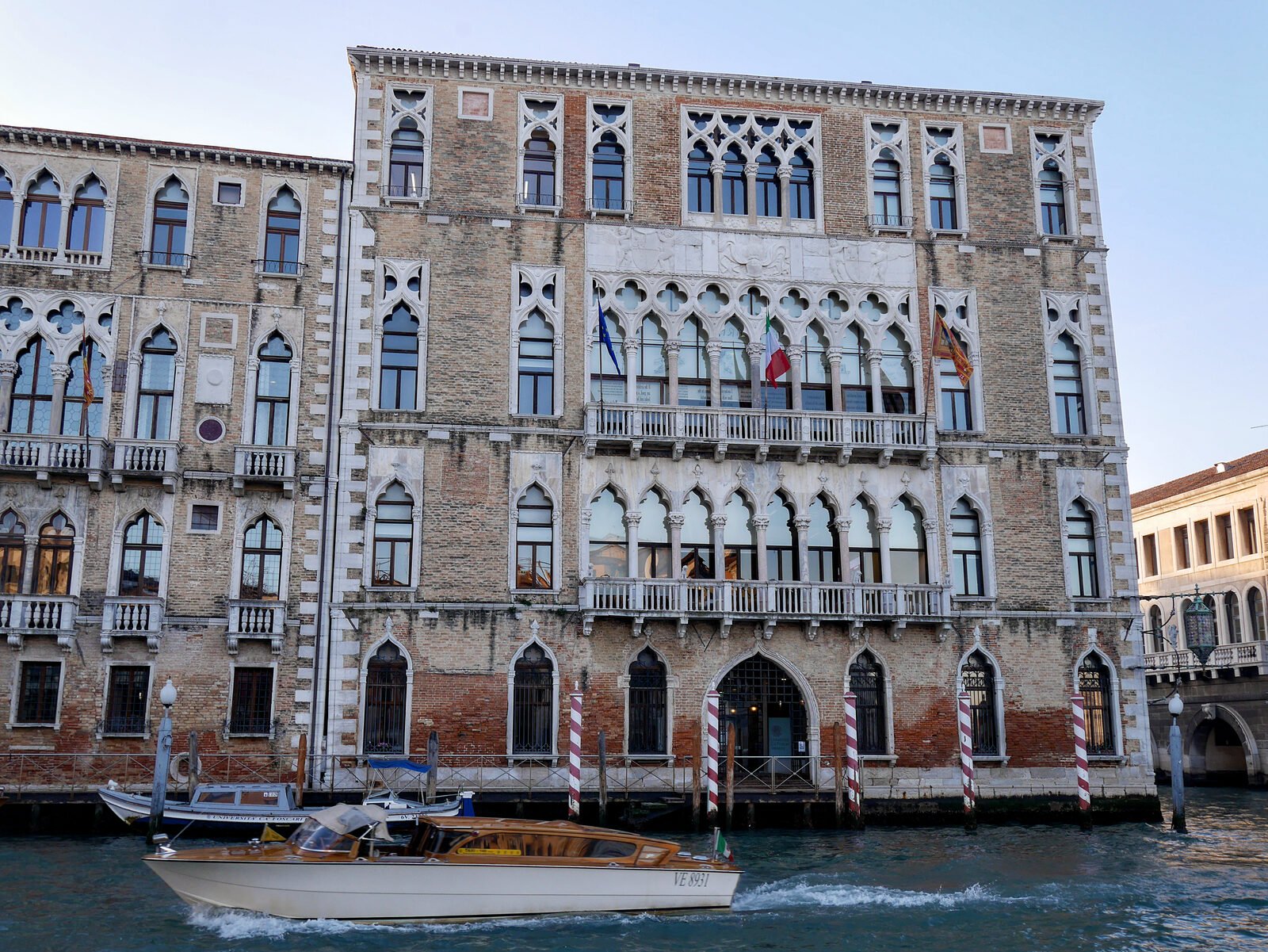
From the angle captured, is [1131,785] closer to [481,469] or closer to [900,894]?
[900,894]

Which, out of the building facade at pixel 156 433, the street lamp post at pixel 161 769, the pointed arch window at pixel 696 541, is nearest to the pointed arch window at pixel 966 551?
the pointed arch window at pixel 696 541

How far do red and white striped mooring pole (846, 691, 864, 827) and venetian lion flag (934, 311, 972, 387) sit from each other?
279 inches

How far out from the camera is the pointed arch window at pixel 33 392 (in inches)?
935

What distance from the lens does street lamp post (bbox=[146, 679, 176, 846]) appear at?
20.3 m

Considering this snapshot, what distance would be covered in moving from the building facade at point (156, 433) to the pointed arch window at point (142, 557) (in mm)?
46

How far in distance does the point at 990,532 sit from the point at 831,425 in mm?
4100

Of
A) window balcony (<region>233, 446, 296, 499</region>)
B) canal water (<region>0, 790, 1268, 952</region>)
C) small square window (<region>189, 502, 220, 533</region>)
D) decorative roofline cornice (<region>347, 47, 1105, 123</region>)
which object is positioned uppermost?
decorative roofline cornice (<region>347, 47, 1105, 123</region>)

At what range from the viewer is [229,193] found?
25.1 m

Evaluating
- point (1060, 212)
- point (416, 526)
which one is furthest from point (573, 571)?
point (1060, 212)

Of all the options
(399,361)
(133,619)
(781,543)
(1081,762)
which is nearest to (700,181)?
(399,361)

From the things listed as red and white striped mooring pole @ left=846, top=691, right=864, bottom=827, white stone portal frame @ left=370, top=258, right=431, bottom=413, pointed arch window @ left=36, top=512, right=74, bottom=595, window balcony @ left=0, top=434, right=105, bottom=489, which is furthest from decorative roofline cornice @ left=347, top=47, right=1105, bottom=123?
red and white striped mooring pole @ left=846, top=691, right=864, bottom=827

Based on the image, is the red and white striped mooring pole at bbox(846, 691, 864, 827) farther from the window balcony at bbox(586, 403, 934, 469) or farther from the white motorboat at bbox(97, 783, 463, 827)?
the white motorboat at bbox(97, 783, 463, 827)

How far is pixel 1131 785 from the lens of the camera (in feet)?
81.4

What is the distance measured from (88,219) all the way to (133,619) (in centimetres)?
824
